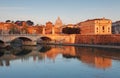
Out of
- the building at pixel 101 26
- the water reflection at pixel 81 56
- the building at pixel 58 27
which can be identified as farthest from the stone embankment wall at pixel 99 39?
the building at pixel 58 27

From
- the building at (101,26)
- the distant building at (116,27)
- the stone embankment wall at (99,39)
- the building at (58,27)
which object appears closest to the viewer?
the stone embankment wall at (99,39)

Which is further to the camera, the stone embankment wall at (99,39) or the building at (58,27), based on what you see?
the building at (58,27)

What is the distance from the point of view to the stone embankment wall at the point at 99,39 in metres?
22.8

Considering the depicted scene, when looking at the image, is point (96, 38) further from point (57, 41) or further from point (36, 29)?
point (36, 29)

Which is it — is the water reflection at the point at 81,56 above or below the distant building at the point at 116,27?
below

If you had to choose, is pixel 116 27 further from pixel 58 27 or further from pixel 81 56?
pixel 81 56

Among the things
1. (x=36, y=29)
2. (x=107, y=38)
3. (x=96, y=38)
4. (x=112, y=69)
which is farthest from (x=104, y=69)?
(x=36, y=29)

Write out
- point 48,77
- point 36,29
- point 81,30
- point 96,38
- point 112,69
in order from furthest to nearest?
1. point 36,29
2. point 81,30
3. point 96,38
4. point 112,69
5. point 48,77

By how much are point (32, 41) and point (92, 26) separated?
30.4 feet

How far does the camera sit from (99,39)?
25250mm

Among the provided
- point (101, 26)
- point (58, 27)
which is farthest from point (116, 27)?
point (58, 27)

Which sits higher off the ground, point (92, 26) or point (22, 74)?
point (92, 26)

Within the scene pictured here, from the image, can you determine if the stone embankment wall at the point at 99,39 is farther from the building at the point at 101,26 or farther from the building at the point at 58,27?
the building at the point at 58,27

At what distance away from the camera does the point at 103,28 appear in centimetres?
3331
